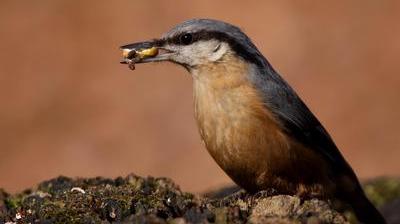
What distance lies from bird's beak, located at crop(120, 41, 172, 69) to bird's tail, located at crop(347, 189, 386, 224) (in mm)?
2118

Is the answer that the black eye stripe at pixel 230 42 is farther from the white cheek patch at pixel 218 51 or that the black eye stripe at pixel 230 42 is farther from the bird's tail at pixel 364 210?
the bird's tail at pixel 364 210

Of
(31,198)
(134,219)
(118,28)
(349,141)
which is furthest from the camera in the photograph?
(118,28)

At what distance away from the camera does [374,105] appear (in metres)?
16.9

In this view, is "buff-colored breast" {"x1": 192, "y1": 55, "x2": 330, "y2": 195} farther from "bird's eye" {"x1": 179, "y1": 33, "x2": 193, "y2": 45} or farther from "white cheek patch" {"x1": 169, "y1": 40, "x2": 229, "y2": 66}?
"bird's eye" {"x1": 179, "y1": 33, "x2": 193, "y2": 45}

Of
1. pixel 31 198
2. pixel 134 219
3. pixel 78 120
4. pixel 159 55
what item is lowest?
pixel 134 219

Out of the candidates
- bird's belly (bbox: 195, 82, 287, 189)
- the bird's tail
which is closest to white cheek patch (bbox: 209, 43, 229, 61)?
bird's belly (bbox: 195, 82, 287, 189)

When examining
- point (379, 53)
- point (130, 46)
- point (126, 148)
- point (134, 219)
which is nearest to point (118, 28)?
point (126, 148)

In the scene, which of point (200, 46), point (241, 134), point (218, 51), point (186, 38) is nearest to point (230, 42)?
Result: point (218, 51)

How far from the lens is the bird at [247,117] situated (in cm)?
741

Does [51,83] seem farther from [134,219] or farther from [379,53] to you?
[134,219]

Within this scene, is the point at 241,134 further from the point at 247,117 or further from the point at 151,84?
the point at 151,84

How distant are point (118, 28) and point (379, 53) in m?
5.32

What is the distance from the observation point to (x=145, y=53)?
793 centimetres

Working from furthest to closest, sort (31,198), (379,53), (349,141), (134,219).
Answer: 1. (379,53)
2. (349,141)
3. (31,198)
4. (134,219)
